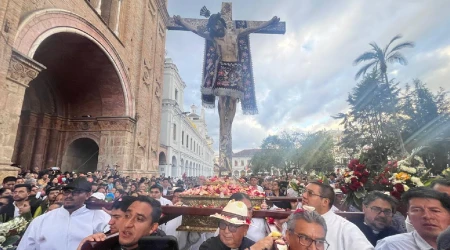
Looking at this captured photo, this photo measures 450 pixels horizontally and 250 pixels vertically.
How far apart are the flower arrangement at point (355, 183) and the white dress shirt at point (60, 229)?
3.79m

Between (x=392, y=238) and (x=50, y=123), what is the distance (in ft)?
53.0

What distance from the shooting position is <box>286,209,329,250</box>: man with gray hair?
1832mm

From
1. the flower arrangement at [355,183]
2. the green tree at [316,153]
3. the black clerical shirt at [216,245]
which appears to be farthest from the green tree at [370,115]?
the black clerical shirt at [216,245]

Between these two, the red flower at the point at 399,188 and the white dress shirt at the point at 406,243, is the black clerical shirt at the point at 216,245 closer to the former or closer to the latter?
the white dress shirt at the point at 406,243

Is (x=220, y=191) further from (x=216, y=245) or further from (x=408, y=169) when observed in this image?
(x=408, y=169)

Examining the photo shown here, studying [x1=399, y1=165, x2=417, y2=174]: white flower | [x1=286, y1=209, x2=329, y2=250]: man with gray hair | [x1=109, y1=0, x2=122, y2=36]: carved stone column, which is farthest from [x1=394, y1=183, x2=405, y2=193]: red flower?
[x1=109, y1=0, x2=122, y2=36]: carved stone column

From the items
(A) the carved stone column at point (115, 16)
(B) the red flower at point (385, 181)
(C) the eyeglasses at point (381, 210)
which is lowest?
(C) the eyeglasses at point (381, 210)

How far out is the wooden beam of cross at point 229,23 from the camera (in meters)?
6.38

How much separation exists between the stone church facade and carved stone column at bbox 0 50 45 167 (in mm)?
2028

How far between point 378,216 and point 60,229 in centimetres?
386

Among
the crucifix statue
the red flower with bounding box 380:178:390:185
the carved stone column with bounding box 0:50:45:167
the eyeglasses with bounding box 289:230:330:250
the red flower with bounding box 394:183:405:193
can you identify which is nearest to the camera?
the eyeglasses with bounding box 289:230:330:250

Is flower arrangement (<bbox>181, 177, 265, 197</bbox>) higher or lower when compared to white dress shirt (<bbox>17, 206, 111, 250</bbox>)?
higher

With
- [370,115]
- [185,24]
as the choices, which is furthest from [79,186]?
[370,115]

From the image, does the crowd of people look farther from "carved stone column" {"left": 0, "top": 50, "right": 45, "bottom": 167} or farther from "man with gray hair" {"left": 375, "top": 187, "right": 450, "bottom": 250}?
"carved stone column" {"left": 0, "top": 50, "right": 45, "bottom": 167}
